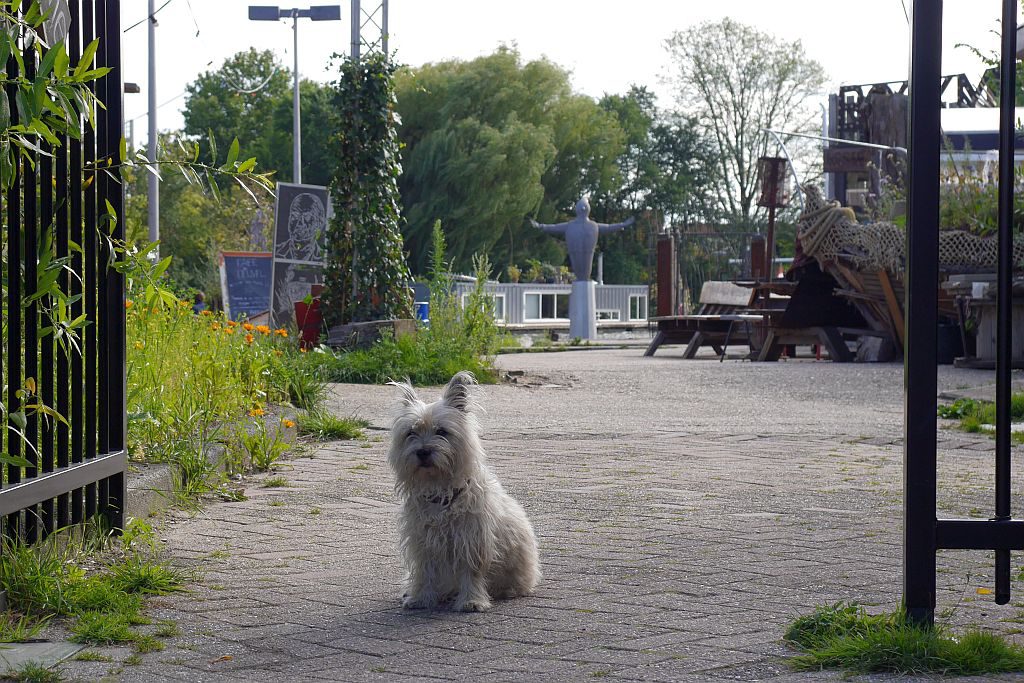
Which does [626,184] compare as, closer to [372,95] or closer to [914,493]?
[372,95]

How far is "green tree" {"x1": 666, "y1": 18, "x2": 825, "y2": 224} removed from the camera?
55156 millimetres

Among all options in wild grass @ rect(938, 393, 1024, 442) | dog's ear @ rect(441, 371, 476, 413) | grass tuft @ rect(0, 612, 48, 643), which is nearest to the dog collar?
dog's ear @ rect(441, 371, 476, 413)

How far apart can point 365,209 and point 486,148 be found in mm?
39196

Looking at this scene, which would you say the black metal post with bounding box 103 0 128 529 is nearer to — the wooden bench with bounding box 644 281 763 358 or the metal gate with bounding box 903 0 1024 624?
the metal gate with bounding box 903 0 1024 624

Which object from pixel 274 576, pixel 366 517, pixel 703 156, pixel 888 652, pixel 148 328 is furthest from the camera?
pixel 703 156

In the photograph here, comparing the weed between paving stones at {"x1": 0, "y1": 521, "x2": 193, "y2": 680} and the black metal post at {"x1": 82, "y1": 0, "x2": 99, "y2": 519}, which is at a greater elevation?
the black metal post at {"x1": 82, "y1": 0, "x2": 99, "y2": 519}

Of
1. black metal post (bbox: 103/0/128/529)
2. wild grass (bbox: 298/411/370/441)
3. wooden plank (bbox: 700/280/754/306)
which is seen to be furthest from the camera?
wooden plank (bbox: 700/280/754/306)

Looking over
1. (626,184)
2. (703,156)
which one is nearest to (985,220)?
(703,156)

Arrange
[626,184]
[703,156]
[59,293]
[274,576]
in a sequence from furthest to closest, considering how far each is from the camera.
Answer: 1. [626,184]
2. [703,156]
3. [274,576]
4. [59,293]

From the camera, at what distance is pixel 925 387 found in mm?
3674

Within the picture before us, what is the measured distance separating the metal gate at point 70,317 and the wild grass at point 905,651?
2543mm

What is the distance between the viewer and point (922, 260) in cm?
367

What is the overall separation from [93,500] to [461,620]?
173cm

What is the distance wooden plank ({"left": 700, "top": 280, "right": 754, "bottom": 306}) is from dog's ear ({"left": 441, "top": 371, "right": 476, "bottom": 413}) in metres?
22.4
